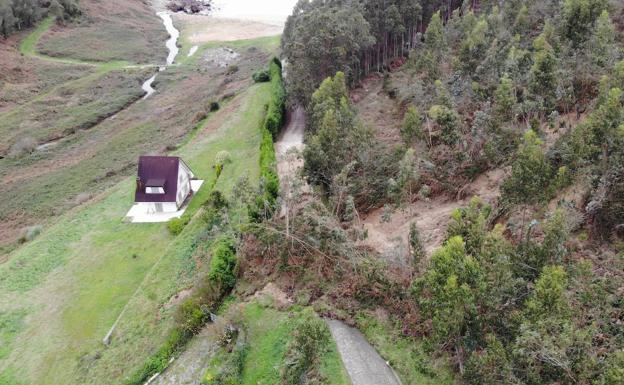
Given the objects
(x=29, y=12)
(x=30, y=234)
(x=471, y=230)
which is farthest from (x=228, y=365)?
(x=29, y=12)

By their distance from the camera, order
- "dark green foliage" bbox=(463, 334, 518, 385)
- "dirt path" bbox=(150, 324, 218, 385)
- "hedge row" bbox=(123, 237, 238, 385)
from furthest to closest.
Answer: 1. "hedge row" bbox=(123, 237, 238, 385)
2. "dirt path" bbox=(150, 324, 218, 385)
3. "dark green foliage" bbox=(463, 334, 518, 385)

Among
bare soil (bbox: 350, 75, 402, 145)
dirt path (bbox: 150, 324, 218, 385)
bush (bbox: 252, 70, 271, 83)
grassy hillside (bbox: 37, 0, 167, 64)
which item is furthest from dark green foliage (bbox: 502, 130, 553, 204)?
grassy hillside (bbox: 37, 0, 167, 64)

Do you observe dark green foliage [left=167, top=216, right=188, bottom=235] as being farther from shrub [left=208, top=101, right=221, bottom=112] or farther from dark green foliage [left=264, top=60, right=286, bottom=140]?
shrub [left=208, top=101, right=221, bottom=112]

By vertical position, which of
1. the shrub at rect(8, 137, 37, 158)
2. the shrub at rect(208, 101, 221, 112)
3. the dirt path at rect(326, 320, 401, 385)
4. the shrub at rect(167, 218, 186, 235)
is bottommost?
the shrub at rect(8, 137, 37, 158)

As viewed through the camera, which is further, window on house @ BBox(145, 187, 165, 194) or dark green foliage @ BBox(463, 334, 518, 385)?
window on house @ BBox(145, 187, 165, 194)

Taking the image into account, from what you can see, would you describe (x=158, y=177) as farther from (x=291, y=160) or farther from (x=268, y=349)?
(x=268, y=349)

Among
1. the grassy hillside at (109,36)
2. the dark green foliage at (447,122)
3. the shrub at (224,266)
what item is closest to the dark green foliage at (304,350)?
the shrub at (224,266)
